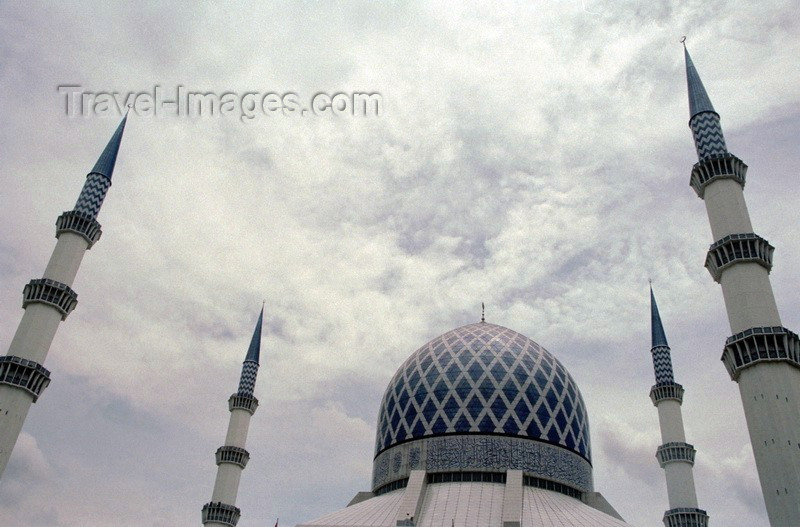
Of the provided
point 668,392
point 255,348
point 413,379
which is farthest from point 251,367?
point 668,392

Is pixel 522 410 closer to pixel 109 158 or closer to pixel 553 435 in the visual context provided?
pixel 553 435

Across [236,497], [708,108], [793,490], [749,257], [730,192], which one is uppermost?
[708,108]

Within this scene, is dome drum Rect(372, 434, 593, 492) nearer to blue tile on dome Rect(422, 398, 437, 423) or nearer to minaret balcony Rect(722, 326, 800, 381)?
blue tile on dome Rect(422, 398, 437, 423)

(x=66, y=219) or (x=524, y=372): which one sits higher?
(x=66, y=219)

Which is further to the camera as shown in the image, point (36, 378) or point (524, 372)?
point (524, 372)

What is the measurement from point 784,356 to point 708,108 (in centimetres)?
985

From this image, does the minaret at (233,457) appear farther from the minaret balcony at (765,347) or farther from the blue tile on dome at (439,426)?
the minaret balcony at (765,347)

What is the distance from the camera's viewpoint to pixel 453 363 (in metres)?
29.1

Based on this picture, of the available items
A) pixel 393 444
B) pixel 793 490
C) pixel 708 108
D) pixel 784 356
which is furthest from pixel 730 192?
pixel 393 444

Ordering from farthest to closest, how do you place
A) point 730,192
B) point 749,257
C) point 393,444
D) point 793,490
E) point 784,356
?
point 393,444, point 730,192, point 749,257, point 784,356, point 793,490

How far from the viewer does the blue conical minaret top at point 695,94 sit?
22814 millimetres

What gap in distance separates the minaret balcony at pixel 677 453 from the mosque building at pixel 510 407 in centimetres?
5

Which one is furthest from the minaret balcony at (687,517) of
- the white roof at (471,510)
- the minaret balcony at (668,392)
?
the white roof at (471,510)

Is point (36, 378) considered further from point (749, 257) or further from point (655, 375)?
point (655, 375)
